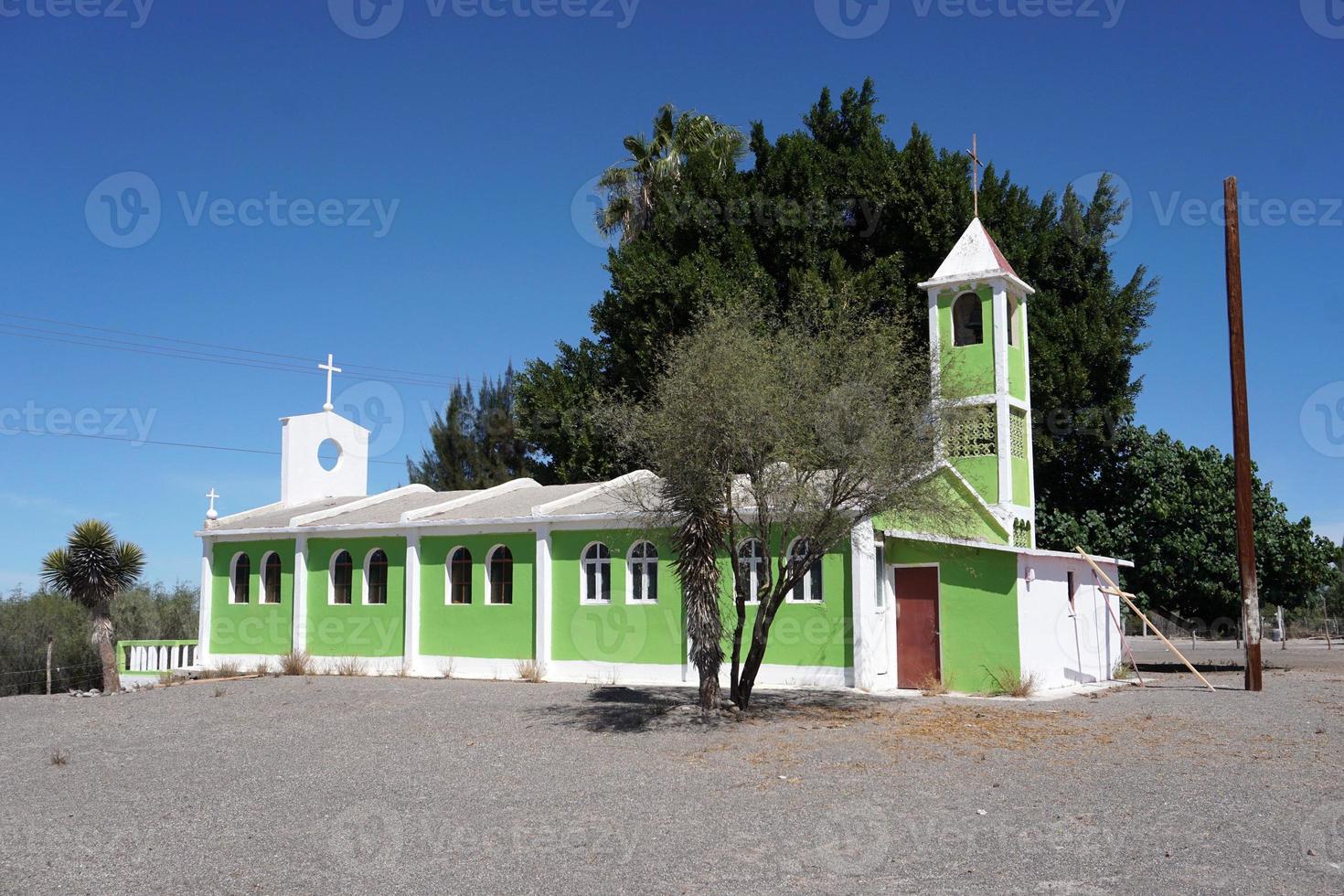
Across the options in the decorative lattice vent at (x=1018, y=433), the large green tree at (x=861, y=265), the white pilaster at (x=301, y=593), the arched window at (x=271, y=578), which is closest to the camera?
the decorative lattice vent at (x=1018, y=433)

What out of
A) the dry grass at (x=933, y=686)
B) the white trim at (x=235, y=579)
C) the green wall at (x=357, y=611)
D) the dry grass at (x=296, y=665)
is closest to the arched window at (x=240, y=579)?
the white trim at (x=235, y=579)

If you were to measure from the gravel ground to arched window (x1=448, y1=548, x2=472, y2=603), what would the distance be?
18.6 ft

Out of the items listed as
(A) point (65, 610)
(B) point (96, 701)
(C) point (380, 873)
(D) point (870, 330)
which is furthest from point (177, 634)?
(C) point (380, 873)

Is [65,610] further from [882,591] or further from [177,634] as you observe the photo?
[882,591]

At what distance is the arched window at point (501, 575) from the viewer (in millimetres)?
22391

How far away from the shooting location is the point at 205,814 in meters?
9.73

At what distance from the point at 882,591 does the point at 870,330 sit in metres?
6.03

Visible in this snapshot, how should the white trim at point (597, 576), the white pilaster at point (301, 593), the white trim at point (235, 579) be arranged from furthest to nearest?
the white trim at point (235, 579), the white pilaster at point (301, 593), the white trim at point (597, 576)

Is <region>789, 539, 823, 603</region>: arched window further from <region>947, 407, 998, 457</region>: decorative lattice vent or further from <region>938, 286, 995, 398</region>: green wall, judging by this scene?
<region>938, 286, 995, 398</region>: green wall

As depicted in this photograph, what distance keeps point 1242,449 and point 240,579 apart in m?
21.6

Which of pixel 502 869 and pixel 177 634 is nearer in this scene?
pixel 502 869

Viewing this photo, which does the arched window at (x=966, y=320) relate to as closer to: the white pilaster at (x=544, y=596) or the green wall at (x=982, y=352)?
the green wall at (x=982, y=352)

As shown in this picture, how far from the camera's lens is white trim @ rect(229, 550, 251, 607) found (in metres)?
26.4

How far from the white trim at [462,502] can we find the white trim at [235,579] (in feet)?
17.1
